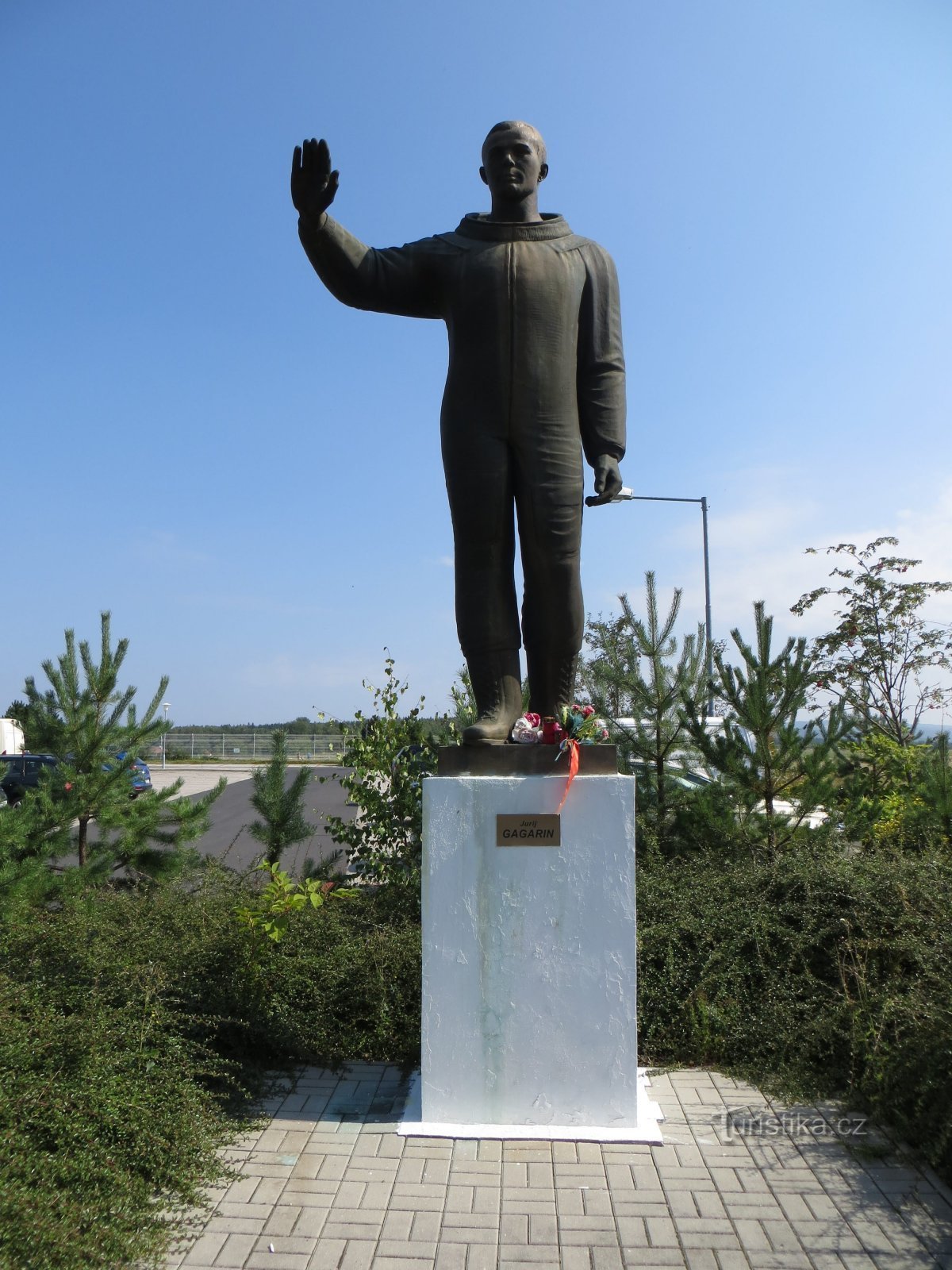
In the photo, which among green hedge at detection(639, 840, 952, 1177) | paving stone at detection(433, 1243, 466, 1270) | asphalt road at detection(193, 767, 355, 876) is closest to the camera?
paving stone at detection(433, 1243, 466, 1270)

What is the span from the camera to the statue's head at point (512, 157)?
3.87 m

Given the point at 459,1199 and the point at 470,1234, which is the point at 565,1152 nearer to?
the point at 459,1199

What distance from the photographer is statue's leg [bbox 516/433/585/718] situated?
383cm

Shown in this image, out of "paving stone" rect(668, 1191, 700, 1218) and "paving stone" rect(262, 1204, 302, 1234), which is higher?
"paving stone" rect(668, 1191, 700, 1218)

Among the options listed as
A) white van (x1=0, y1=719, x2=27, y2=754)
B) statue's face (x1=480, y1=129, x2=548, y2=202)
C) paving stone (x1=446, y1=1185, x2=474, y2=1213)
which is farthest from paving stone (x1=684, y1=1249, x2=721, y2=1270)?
white van (x1=0, y1=719, x2=27, y2=754)

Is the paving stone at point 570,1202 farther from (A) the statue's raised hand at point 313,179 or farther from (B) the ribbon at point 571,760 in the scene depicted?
(A) the statue's raised hand at point 313,179

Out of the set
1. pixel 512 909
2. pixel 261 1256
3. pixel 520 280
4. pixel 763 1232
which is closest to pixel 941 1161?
pixel 763 1232

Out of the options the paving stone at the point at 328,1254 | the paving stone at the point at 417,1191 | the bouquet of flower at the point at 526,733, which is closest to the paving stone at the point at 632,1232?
the paving stone at the point at 417,1191

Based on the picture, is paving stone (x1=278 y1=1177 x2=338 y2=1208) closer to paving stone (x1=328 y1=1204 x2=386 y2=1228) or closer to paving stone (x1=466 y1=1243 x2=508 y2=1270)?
paving stone (x1=328 y1=1204 x2=386 y2=1228)

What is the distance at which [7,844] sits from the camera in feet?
18.8

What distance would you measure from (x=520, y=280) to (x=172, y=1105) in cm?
340

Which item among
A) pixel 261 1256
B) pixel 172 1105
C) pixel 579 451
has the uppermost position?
pixel 579 451

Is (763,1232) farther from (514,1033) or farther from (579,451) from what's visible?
(579,451)

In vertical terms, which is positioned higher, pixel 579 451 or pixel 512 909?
pixel 579 451
